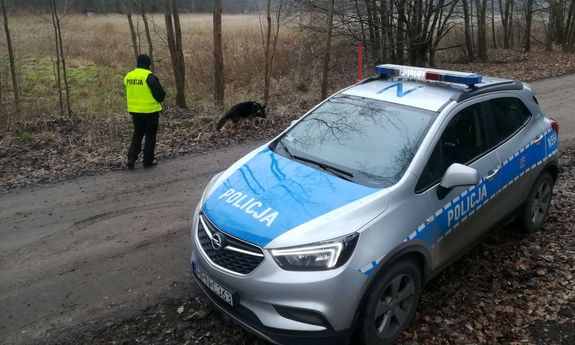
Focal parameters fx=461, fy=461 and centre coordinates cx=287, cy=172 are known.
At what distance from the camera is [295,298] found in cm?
299

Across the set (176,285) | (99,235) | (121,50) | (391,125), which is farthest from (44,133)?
(121,50)

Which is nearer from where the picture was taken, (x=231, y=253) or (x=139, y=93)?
(x=231, y=253)

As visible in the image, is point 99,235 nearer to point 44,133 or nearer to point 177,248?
point 177,248

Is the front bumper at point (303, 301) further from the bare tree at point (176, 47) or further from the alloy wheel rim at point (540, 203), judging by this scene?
the bare tree at point (176, 47)

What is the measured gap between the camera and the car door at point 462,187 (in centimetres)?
366

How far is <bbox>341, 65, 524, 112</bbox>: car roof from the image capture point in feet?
13.6

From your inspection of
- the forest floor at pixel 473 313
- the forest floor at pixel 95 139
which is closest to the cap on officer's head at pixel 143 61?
the forest floor at pixel 95 139

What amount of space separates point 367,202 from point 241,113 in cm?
693

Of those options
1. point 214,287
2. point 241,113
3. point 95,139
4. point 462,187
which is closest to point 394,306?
point 462,187

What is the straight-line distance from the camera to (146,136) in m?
7.80

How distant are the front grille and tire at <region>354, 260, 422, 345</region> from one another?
2.68 feet

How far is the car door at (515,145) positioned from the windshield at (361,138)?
0.94m

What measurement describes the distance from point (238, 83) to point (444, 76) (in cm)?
1207

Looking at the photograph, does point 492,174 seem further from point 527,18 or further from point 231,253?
point 527,18
